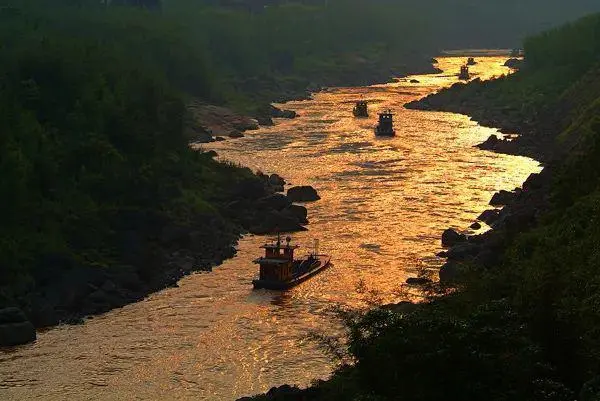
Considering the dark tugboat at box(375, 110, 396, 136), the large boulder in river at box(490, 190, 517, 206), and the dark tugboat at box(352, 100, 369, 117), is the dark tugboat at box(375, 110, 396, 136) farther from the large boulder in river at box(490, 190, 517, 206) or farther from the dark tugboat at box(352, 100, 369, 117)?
the large boulder in river at box(490, 190, 517, 206)

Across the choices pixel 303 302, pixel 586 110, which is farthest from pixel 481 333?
pixel 586 110

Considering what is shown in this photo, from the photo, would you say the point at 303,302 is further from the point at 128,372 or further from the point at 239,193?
the point at 239,193

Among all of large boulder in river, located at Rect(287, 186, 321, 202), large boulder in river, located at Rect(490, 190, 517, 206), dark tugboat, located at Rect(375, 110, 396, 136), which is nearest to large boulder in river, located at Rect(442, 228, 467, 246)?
large boulder in river, located at Rect(490, 190, 517, 206)

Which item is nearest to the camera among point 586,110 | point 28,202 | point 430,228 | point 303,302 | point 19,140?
point 303,302

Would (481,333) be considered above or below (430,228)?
above

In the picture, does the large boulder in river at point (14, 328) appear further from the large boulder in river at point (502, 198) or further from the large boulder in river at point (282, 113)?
the large boulder in river at point (282, 113)

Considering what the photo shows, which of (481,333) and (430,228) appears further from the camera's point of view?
(430,228)

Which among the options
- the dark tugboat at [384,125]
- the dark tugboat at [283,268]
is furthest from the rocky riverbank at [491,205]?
the dark tugboat at [384,125]
